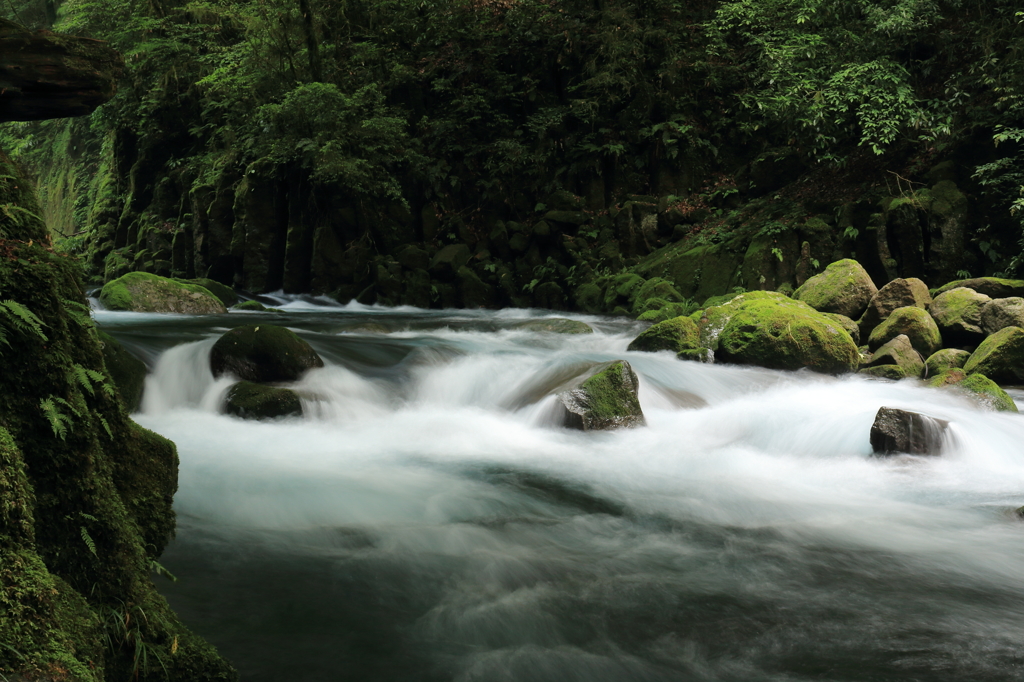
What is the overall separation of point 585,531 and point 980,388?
5555 mm

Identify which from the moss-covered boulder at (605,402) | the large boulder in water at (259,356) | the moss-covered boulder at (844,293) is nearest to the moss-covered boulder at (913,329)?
the moss-covered boulder at (844,293)

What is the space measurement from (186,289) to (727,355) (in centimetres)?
1140

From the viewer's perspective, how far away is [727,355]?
10180 mm

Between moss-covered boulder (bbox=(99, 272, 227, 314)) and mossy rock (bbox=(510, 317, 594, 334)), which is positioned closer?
mossy rock (bbox=(510, 317, 594, 334))

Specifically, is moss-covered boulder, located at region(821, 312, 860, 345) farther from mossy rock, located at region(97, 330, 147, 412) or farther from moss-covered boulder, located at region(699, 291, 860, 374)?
mossy rock, located at region(97, 330, 147, 412)

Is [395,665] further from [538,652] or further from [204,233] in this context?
[204,233]

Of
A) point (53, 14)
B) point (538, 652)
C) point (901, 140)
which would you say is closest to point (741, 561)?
point (538, 652)

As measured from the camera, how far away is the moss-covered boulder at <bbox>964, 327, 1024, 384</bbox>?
879 cm

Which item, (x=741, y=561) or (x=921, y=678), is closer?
(x=921, y=678)

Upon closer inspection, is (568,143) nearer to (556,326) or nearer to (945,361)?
(556,326)

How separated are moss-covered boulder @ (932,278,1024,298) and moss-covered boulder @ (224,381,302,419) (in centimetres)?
951

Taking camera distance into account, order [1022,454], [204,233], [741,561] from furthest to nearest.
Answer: [204,233] → [1022,454] → [741,561]

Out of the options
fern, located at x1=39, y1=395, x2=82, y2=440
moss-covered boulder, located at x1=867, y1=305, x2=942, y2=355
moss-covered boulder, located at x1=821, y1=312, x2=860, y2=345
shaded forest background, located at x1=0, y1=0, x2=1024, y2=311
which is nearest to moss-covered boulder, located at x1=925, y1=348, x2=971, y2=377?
moss-covered boulder, located at x1=867, y1=305, x2=942, y2=355

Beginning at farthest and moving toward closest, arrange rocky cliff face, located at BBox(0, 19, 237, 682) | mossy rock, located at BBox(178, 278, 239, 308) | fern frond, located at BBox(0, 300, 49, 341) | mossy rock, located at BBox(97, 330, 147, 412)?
mossy rock, located at BBox(178, 278, 239, 308), mossy rock, located at BBox(97, 330, 147, 412), fern frond, located at BBox(0, 300, 49, 341), rocky cliff face, located at BBox(0, 19, 237, 682)
